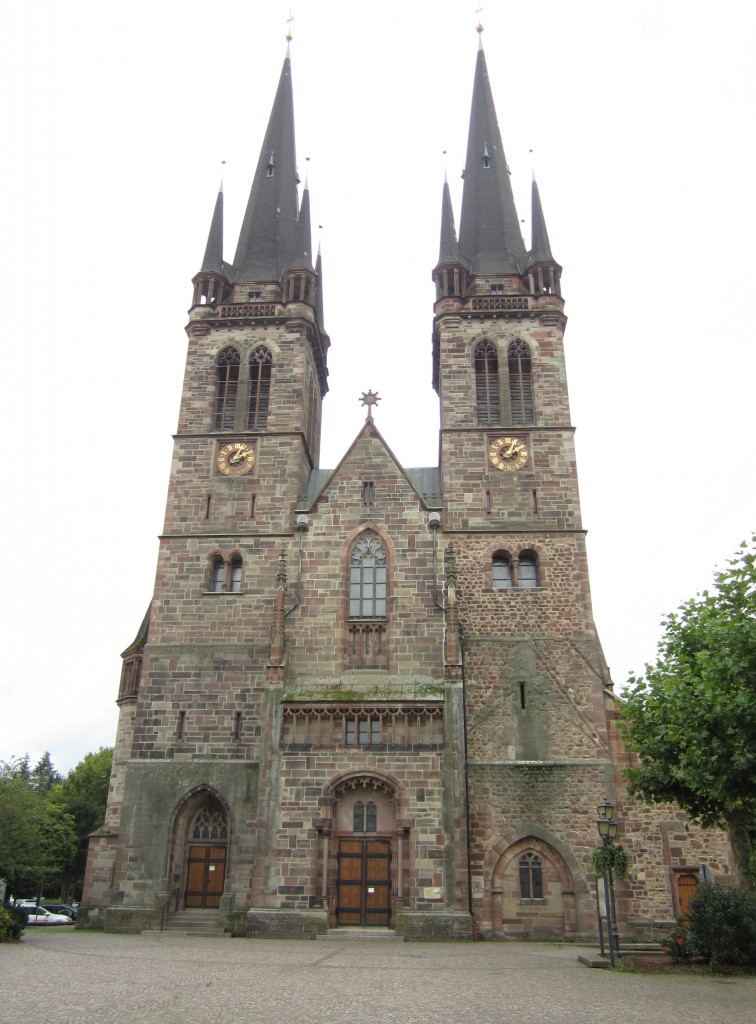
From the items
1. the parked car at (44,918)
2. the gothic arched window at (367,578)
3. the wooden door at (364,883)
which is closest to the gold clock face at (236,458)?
the gothic arched window at (367,578)

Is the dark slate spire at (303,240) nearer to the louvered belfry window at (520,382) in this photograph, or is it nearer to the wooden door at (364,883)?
the louvered belfry window at (520,382)

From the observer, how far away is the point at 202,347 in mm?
34406

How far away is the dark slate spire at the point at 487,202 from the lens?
36.4 meters

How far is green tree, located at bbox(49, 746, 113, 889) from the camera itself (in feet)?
Answer: 206

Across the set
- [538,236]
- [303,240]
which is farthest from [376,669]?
[538,236]

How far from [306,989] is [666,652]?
1318 cm

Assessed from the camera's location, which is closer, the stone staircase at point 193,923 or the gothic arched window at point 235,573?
the stone staircase at point 193,923

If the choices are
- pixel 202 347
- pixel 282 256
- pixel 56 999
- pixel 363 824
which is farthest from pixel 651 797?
pixel 282 256

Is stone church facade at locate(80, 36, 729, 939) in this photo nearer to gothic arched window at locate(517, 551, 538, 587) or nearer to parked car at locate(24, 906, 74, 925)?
gothic arched window at locate(517, 551, 538, 587)

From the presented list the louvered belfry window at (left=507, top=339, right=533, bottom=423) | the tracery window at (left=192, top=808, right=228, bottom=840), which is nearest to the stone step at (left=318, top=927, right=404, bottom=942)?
the tracery window at (left=192, top=808, right=228, bottom=840)

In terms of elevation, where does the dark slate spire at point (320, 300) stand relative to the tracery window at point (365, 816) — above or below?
above

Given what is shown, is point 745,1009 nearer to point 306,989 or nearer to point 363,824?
point 306,989

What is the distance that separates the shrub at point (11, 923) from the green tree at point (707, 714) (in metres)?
15.6

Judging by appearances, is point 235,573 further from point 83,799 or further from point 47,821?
point 83,799
